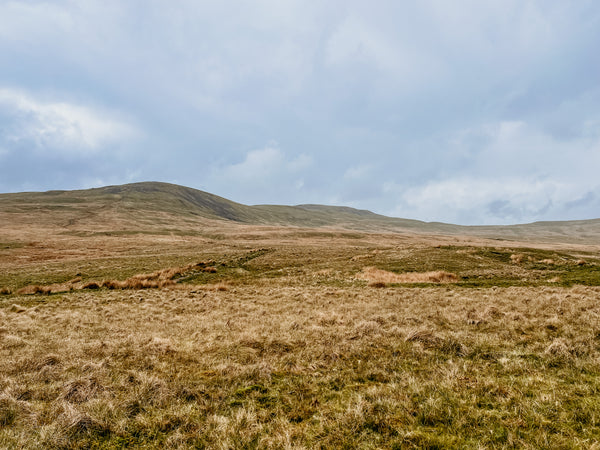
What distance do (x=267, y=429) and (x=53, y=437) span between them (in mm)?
4498

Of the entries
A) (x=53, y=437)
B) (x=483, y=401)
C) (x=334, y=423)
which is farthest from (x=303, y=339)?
(x=53, y=437)

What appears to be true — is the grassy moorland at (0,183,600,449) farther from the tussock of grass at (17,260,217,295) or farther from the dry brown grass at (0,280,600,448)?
the tussock of grass at (17,260,217,295)

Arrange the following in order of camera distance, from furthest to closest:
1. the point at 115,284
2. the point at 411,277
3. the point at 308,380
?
the point at 411,277 → the point at 115,284 → the point at 308,380

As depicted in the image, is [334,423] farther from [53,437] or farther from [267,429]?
[53,437]

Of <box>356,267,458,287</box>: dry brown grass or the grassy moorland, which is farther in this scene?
<box>356,267,458,287</box>: dry brown grass

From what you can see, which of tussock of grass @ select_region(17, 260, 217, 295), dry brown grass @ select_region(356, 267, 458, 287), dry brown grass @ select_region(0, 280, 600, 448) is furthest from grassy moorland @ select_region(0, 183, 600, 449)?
dry brown grass @ select_region(356, 267, 458, 287)

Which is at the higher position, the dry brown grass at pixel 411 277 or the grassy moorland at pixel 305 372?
the grassy moorland at pixel 305 372

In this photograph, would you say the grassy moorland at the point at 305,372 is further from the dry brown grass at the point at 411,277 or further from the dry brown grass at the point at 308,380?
the dry brown grass at the point at 411,277

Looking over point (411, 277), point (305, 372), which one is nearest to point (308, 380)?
point (305, 372)

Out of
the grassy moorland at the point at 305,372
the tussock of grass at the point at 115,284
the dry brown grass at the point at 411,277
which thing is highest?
the grassy moorland at the point at 305,372

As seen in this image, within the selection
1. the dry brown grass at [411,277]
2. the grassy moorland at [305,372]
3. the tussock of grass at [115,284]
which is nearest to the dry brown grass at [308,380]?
the grassy moorland at [305,372]

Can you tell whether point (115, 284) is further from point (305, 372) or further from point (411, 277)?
point (411, 277)

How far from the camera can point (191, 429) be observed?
20.9 ft

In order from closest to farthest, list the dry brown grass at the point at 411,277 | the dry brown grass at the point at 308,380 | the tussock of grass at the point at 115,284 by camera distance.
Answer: the dry brown grass at the point at 308,380 → the tussock of grass at the point at 115,284 → the dry brown grass at the point at 411,277
